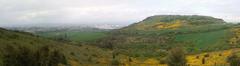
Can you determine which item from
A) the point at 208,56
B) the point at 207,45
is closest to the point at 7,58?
the point at 208,56

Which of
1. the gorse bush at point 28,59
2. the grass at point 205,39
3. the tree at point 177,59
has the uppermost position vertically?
the gorse bush at point 28,59

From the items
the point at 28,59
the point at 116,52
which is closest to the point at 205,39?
the point at 116,52

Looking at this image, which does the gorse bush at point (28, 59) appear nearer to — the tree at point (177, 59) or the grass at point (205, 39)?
the tree at point (177, 59)

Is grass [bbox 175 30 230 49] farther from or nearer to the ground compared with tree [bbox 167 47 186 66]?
nearer to the ground

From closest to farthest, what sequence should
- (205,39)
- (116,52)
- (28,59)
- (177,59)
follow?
(28,59), (177,59), (116,52), (205,39)

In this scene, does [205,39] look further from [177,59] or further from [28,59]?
[28,59]

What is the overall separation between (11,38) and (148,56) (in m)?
52.0

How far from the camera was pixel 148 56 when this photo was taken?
130500 mm

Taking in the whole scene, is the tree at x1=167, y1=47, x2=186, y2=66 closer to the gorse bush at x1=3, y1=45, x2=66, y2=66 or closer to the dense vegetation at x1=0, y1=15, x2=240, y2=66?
the dense vegetation at x1=0, y1=15, x2=240, y2=66

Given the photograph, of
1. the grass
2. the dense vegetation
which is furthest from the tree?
the grass

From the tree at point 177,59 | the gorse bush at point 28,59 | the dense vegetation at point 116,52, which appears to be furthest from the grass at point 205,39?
→ the gorse bush at point 28,59

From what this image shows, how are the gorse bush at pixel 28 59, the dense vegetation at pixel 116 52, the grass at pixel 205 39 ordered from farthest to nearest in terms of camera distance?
the grass at pixel 205 39
the dense vegetation at pixel 116 52
the gorse bush at pixel 28 59

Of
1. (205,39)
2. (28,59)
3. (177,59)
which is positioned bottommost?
(205,39)

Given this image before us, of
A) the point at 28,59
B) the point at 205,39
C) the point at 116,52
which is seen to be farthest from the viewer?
the point at 205,39
